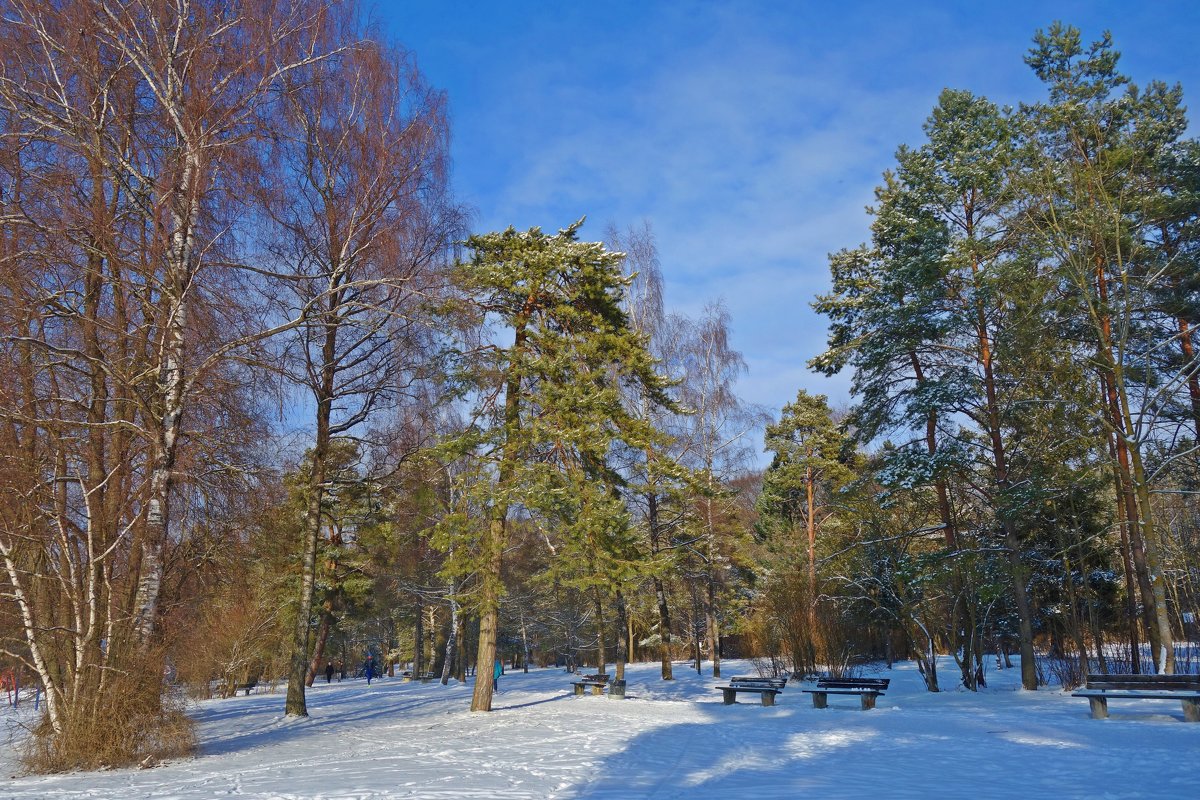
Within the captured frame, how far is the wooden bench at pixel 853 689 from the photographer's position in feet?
47.5

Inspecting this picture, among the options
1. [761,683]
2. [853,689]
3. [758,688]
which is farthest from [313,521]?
[853,689]

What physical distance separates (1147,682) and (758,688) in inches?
269

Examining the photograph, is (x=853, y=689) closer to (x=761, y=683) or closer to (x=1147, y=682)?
(x=761, y=683)

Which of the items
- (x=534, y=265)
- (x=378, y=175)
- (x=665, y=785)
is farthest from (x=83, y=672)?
(x=534, y=265)

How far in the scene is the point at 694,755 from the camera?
364 inches

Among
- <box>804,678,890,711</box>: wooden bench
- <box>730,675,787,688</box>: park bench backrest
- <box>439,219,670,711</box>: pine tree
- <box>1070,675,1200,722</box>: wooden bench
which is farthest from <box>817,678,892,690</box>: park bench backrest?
<box>439,219,670,711</box>: pine tree

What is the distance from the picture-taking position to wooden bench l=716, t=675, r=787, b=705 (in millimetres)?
15906

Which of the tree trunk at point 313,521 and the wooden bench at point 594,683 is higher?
the tree trunk at point 313,521

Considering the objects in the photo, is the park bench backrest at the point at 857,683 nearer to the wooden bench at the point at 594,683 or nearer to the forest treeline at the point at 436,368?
the forest treeline at the point at 436,368

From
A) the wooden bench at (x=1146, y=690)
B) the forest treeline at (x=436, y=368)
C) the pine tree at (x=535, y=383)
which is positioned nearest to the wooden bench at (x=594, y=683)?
the forest treeline at (x=436, y=368)

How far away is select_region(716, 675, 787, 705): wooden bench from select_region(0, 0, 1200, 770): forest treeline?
3.67 m

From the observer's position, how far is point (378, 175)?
44.2ft

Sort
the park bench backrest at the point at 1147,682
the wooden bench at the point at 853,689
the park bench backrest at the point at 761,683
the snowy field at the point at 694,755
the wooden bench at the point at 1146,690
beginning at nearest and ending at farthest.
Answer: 1. the snowy field at the point at 694,755
2. the wooden bench at the point at 1146,690
3. the park bench backrest at the point at 1147,682
4. the wooden bench at the point at 853,689
5. the park bench backrest at the point at 761,683

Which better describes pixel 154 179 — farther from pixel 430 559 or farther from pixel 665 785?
pixel 430 559
